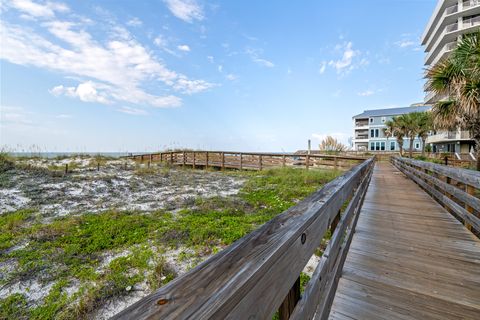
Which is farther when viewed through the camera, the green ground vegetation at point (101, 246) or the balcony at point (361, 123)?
the balcony at point (361, 123)

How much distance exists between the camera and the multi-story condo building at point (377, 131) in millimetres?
40250

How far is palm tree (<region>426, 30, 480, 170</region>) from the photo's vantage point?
692cm

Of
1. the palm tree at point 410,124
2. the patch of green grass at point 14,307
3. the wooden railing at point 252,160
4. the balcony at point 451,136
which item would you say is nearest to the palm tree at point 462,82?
the wooden railing at point 252,160

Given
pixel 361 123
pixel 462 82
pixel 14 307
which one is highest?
pixel 361 123

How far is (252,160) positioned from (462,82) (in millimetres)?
10946

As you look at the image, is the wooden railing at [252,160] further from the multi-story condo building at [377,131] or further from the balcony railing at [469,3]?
the multi-story condo building at [377,131]

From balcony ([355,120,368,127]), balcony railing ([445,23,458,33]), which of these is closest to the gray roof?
balcony ([355,120,368,127])

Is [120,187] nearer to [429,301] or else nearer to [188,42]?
[429,301]

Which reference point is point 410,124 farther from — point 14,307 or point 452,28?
point 14,307

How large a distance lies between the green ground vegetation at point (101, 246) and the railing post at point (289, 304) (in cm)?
220

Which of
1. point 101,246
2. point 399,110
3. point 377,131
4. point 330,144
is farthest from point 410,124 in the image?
point 101,246

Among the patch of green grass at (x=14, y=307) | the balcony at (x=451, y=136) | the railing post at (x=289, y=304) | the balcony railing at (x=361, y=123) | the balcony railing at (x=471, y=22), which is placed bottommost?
the patch of green grass at (x=14, y=307)

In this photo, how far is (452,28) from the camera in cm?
2494

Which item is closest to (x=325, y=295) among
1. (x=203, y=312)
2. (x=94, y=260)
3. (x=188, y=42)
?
(x=203, y=312)
